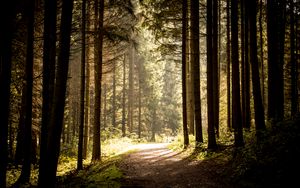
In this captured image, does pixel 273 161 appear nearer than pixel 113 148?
Yes

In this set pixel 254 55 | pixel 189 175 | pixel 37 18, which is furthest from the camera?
pixel 37 18

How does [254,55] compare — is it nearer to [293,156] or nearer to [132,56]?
[293,156]

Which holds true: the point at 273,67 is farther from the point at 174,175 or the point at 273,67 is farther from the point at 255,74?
the point at 174,175

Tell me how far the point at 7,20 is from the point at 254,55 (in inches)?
361

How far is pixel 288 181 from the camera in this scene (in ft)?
22.6

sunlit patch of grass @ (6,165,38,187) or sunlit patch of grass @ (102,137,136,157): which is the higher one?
sunlit patch of grass @ (102,137,136,157)

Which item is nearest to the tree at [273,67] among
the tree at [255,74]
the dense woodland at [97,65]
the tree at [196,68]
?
the dense woodland at [97,65]

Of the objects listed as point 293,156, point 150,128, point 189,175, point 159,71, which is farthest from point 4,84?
point 150,128

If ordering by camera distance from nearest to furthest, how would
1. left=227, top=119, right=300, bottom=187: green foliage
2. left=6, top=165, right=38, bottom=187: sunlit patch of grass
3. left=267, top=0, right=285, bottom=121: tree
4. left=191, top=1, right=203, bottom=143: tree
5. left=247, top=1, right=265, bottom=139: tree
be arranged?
left=227, top=119, right=300, bottom=187: green foliage
left=247, top=1, right=265, bottom=139: tree
left=6, top=165, right=38, bottom=187: sunlit patch of grass
left=267, top=0, right=285, bottom=121: tree
left=191, top=1, right=203, bottom=143: tree

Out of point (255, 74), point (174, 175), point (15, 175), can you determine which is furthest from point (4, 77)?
point (255, 74)

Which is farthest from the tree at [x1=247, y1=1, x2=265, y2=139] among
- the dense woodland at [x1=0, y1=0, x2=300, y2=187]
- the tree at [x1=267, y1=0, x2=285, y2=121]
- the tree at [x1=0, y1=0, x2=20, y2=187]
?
the tree at [x1=0, y1=0, x2=20, y2=187]

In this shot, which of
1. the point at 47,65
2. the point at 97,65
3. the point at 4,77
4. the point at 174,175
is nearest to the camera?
the point at 4,77

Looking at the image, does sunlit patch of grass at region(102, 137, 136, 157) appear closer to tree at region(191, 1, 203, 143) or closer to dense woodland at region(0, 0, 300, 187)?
dense woodland at region(0, 0, 300, 187)

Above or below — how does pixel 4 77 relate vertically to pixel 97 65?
below
